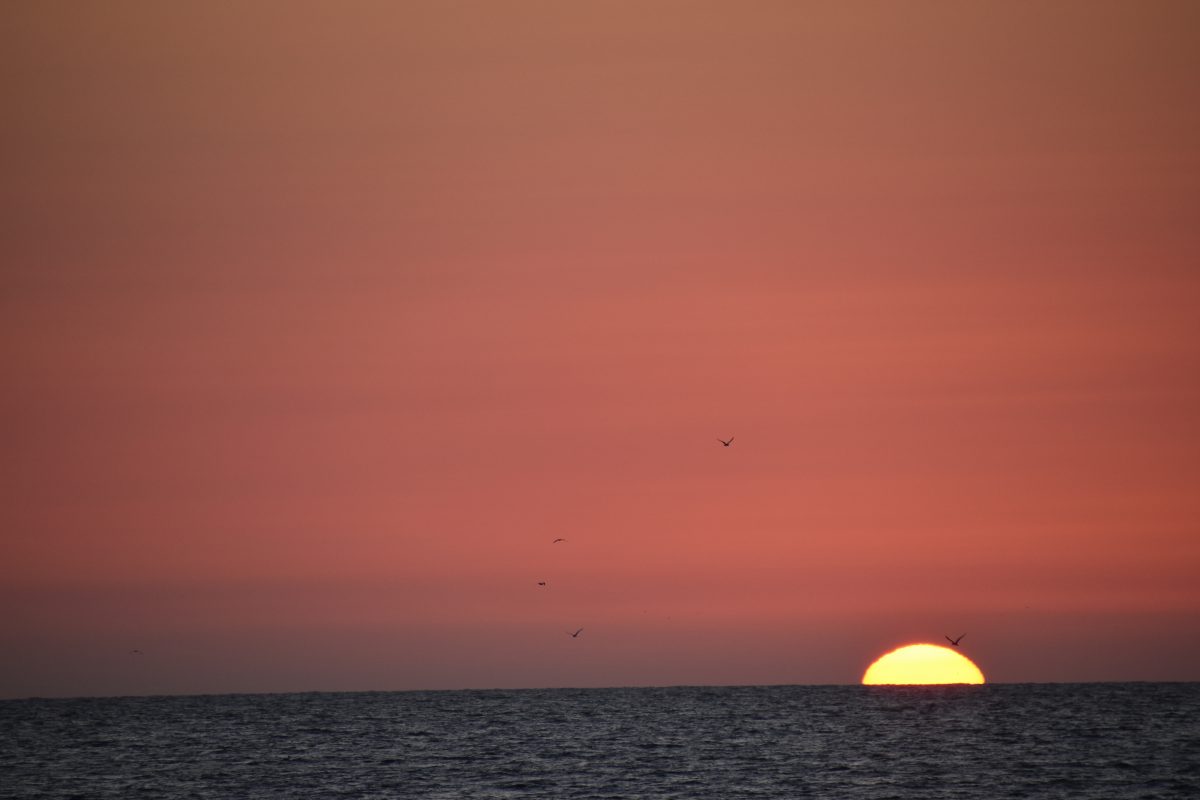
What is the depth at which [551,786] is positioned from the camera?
247ft

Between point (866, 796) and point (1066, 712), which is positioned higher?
point (1066, 712)

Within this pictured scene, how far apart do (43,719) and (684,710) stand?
240 ft

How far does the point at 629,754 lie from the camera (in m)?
95.6

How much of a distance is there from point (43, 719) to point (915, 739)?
10759 centimetres

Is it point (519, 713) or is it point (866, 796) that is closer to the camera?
point (866, 796)

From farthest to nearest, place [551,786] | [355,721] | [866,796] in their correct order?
[355,721] < [551,786] < [866,796]

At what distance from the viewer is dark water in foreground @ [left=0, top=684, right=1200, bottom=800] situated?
245ft

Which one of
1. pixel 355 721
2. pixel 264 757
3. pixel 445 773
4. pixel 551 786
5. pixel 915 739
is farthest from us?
pixel 355 721

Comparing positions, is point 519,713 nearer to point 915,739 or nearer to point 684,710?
point 684,710

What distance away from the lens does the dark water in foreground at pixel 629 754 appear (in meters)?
74.6

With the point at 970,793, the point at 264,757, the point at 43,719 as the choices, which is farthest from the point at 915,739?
the point at 43,719

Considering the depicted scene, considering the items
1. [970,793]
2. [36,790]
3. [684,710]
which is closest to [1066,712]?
[684,710]

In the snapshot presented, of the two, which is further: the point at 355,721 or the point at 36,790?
the point at 355,721

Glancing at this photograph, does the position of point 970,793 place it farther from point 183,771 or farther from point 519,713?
point 519,713
